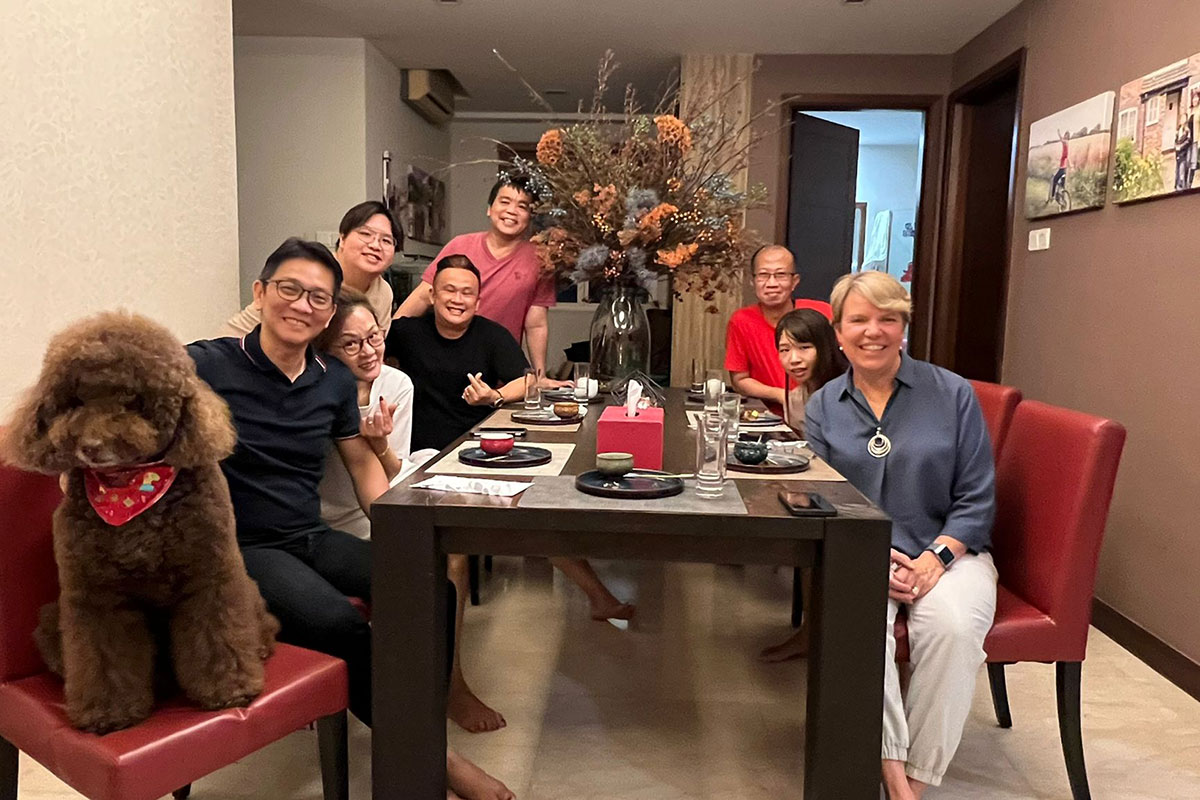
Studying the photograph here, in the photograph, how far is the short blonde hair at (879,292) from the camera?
6.19 feet

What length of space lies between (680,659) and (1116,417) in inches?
70.8

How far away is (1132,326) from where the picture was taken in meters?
2.91

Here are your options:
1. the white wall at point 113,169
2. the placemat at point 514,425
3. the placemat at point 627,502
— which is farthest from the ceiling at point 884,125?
the placemat at point 627,502

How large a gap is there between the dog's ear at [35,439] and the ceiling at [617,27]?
144 inches

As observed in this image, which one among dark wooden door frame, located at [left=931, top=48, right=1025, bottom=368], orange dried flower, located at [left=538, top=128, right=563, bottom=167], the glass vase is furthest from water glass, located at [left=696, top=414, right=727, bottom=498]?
dark wooden door frame, located at [left=931, top=48, right=1025, bottom=368]

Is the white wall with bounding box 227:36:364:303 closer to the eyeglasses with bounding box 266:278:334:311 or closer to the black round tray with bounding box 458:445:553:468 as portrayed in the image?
the eyeglasses with bounding box 266:278:334:311

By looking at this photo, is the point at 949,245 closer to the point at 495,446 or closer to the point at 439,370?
the point at 439,370

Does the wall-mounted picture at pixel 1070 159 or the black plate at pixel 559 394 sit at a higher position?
the wall-mounted picture at pixel 1070 159

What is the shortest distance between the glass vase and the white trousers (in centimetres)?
127

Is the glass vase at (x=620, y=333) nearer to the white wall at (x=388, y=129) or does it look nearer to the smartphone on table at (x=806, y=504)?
the smartphone on table at (x=806, y=504)

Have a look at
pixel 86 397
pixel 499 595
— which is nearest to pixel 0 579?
pixel 86 397

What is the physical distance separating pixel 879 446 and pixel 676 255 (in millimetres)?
865

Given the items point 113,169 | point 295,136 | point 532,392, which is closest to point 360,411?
point 532,392

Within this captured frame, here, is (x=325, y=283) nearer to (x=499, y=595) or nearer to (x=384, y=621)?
(x=384, y=621)
